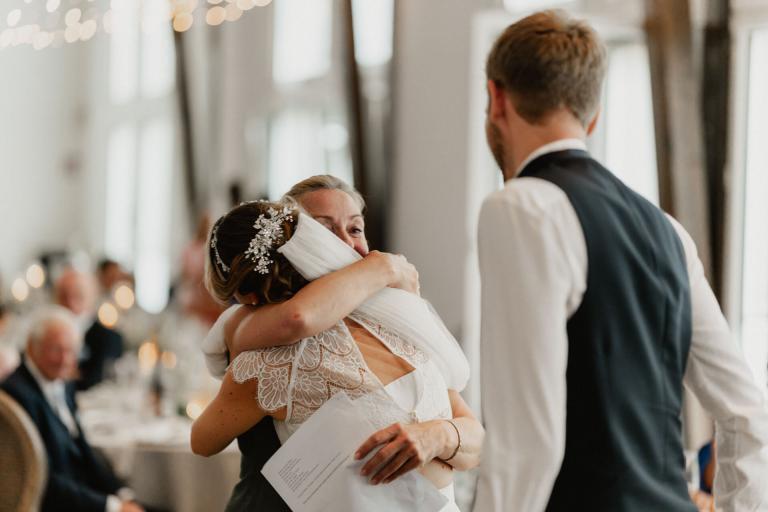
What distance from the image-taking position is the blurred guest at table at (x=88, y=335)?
20.6 feet

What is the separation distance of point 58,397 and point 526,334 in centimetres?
326

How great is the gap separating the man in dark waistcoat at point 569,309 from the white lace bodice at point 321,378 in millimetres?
387

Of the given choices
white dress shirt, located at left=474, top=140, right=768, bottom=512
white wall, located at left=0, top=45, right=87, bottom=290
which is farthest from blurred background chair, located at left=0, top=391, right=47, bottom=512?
white wall, located at left=0, top=45, right=87, bottom=290

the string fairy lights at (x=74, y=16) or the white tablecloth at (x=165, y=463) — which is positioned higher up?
the string fairy lights at (x=74, y=16)

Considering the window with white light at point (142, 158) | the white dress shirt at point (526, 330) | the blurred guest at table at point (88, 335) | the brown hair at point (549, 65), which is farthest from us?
the window with white light at point (142, 158)

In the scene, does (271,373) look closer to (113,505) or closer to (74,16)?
(113,505)

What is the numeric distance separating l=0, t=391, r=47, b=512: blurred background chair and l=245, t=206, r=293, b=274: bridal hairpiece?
173cm

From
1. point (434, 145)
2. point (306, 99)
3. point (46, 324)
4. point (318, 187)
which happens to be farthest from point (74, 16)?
point (306, 99)

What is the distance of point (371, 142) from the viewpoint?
765cm

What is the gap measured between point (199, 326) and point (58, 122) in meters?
6.56

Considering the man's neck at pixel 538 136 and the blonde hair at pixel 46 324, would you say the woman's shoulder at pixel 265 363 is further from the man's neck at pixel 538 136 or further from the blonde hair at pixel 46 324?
the blonde hair at pixel 46 324

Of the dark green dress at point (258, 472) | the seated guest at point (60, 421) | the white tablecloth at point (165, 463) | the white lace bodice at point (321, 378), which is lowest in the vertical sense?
the white tablecloth at point (165, 463)

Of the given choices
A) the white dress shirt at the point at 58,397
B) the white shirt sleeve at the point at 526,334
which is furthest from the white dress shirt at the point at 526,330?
the white dress shirt at the point at 58,397

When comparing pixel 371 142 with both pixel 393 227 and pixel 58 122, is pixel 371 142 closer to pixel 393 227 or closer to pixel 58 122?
pixel 393 227
